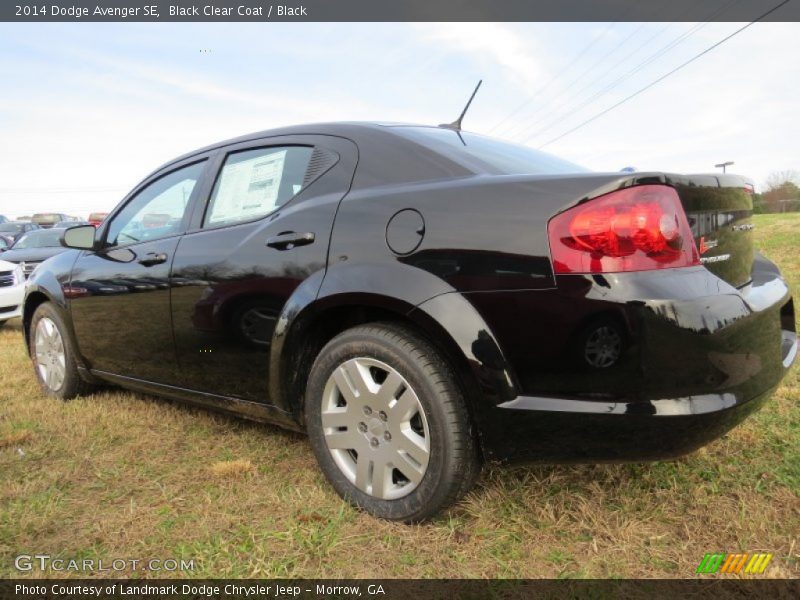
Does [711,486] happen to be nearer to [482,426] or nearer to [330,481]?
[482,426]

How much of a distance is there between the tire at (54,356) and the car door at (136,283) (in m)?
0.22

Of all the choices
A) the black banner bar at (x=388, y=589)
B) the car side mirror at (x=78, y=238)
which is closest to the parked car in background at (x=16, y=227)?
the car side mirror at (x=78, y=238)

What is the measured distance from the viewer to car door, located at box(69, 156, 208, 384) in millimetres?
2877

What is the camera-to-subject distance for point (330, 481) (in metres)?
2.21

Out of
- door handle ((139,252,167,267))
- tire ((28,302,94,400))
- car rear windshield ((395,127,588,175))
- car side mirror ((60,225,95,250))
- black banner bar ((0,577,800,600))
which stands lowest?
black banner bar ((0,577,800,600))

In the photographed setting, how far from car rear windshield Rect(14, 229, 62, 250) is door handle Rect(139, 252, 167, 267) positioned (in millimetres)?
8442

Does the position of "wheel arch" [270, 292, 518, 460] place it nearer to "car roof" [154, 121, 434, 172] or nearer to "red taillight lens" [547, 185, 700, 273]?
"red taillight lens" [547, 185, 700, 273]

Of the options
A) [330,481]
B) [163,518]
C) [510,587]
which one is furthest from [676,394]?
[163,518]

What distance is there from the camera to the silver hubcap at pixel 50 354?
147 inches

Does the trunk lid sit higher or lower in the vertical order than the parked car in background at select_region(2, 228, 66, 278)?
higher

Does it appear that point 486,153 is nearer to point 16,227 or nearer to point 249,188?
point 249,188

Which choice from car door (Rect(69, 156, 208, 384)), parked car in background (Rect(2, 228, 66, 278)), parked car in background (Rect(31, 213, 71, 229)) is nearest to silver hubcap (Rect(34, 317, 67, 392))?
car door (Rect(69, 156, 208, 384))

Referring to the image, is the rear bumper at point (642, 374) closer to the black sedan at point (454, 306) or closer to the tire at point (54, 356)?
the black sedan at point (454, 306)

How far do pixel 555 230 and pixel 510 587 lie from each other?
105 cm
